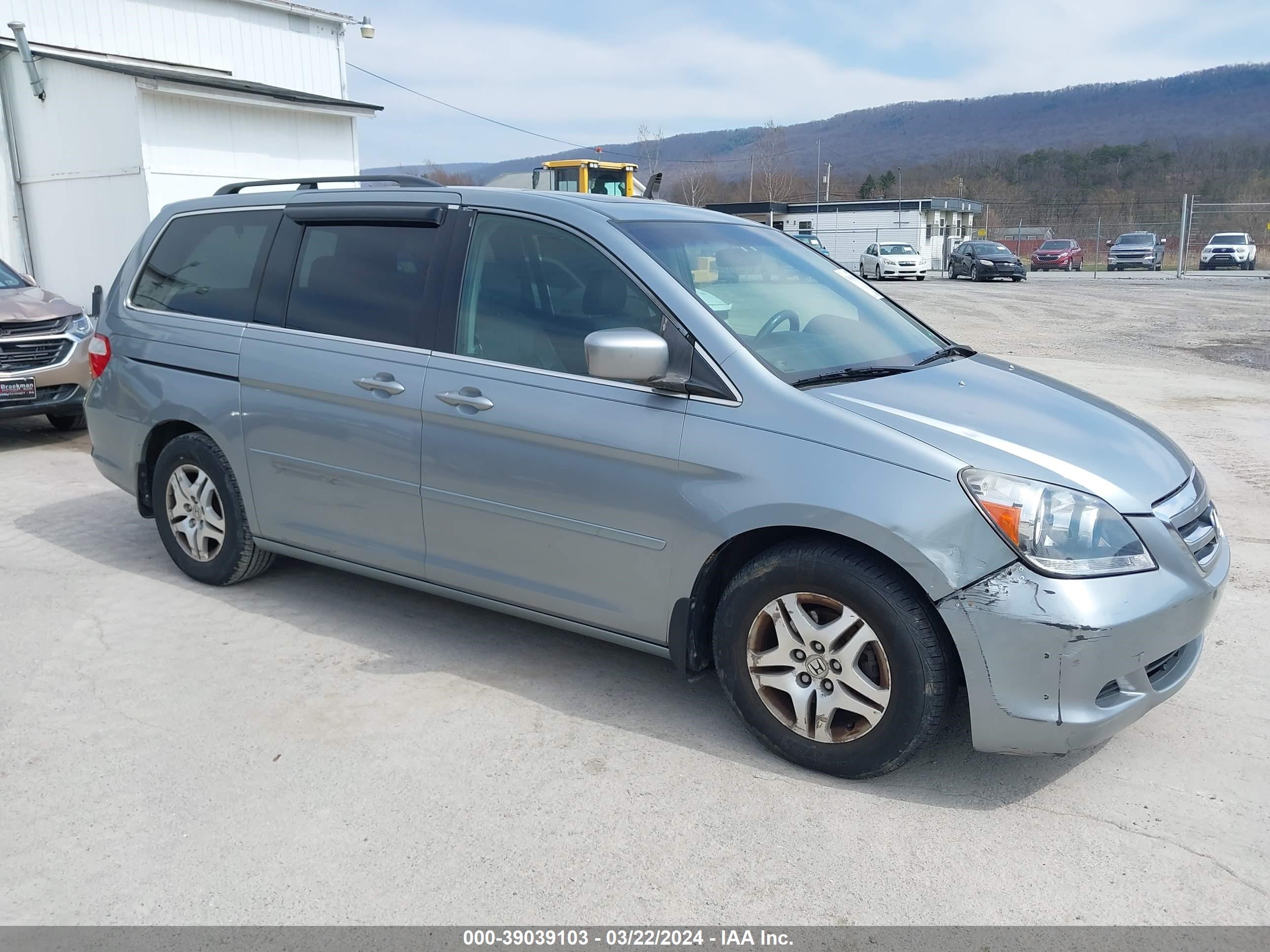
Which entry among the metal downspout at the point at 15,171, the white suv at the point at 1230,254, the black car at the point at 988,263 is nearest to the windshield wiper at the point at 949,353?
the metal downspout at the point at 15,171

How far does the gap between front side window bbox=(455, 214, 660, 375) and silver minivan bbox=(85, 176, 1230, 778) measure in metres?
0.01

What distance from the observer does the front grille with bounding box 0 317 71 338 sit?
8422 mm

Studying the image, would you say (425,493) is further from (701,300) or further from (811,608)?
(811,608)

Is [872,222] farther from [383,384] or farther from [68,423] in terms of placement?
[383,384]

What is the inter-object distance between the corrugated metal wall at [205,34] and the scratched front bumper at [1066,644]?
655 inches

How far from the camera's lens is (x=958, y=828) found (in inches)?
122

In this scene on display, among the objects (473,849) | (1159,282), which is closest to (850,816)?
(473,849)

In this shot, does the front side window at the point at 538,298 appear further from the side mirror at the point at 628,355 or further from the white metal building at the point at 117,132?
the white metal building at the point at 117,132

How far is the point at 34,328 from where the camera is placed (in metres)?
8.61

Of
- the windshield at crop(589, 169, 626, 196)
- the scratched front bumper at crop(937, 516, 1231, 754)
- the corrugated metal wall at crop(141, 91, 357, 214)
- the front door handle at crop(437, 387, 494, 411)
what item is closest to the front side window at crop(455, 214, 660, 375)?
the front door handle at crop(437, 387, 494, 411)

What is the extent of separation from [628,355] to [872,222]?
54.0 m

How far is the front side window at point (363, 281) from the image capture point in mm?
4223

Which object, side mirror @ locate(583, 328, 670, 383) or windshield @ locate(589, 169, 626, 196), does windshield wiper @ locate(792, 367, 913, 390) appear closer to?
side mirror @ locate(583, 328, 670, 383)
